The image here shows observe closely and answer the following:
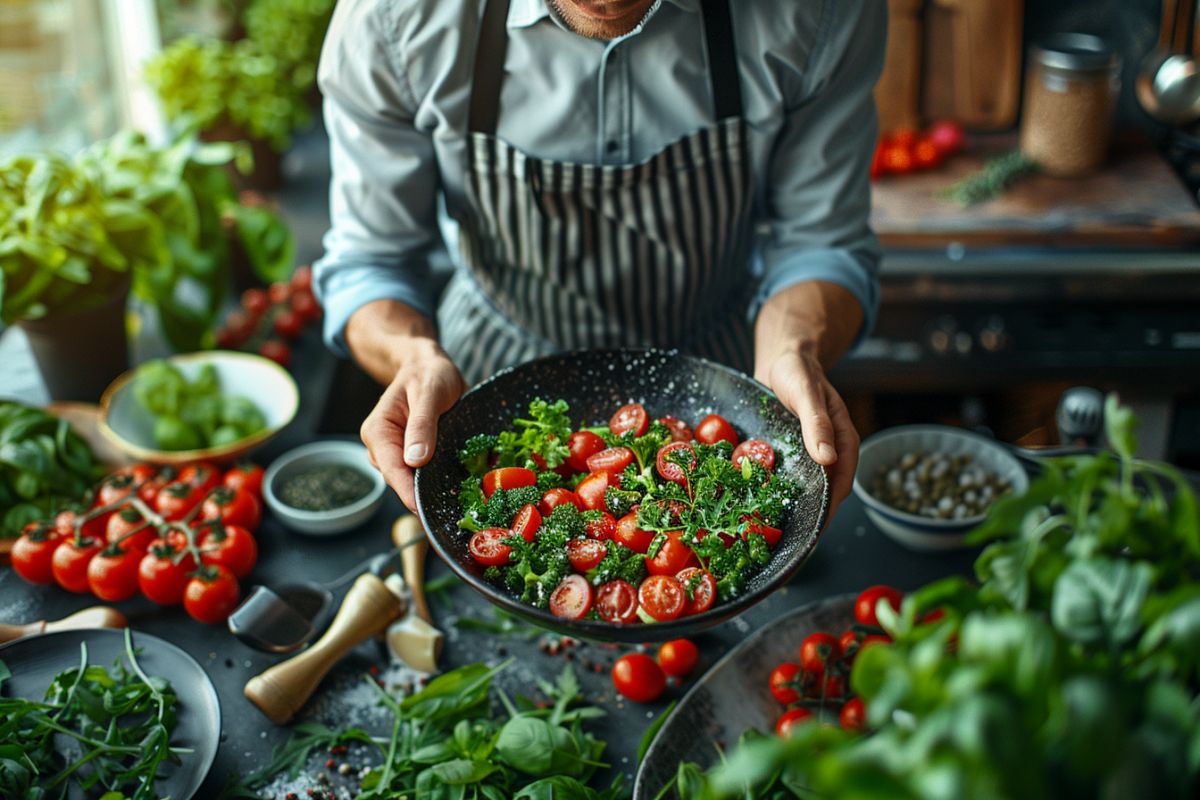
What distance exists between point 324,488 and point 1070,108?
2068mm

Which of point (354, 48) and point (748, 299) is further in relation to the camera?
point (748, 299)

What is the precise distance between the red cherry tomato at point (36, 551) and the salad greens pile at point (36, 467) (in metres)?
0.07

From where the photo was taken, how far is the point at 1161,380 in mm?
2541

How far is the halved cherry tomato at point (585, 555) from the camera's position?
123 cm

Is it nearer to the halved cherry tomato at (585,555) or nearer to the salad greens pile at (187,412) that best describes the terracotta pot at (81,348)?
the salad greens pile at (187,412)

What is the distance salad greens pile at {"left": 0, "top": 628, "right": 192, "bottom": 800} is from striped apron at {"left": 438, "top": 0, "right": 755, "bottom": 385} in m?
0.84

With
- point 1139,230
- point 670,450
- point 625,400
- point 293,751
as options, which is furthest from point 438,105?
point 1139,230

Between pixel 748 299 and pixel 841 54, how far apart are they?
0.54 metres

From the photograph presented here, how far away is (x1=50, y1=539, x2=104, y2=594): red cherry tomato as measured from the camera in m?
1.49

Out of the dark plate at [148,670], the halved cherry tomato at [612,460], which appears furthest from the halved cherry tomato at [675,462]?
the dark plate at [148,670]

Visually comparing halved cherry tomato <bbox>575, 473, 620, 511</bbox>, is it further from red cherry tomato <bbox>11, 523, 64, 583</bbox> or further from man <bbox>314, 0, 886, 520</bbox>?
red cherry tomato <bbox>11, 523, 64, 583</bbox>

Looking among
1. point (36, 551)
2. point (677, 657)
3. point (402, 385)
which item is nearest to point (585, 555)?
point (677, 657)

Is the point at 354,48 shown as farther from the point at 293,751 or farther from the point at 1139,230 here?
the point at 1139,230

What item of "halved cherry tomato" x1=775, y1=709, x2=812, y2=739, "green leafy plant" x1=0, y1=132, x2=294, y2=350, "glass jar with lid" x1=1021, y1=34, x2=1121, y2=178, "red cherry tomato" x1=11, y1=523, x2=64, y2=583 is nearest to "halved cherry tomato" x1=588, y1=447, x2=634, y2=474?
"halved cherry tomato" x1=775, y1=709, x2=812, y2=739
